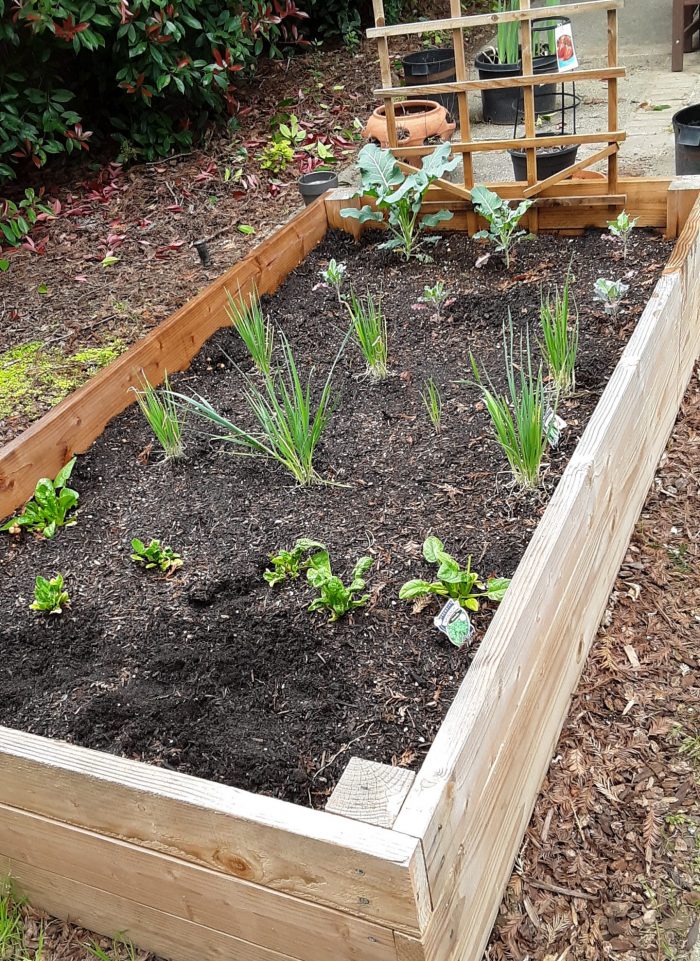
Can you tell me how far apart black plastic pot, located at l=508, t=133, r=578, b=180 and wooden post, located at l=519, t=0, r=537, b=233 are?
0.42m

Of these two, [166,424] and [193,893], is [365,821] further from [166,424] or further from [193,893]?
[166,424]

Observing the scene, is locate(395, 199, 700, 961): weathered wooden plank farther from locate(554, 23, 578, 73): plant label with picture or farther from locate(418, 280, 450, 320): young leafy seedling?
locate(554, 23, 578, 73): plant label with picture

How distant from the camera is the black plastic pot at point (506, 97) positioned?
18.0ft

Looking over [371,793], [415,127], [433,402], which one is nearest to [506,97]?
[415,127]

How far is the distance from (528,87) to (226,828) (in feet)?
9.38

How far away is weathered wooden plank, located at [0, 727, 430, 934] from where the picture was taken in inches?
47.1

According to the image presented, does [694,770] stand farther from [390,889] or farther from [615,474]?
[390,889]

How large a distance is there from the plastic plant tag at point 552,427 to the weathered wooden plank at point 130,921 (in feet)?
4.40

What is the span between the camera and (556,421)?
2.27 metres

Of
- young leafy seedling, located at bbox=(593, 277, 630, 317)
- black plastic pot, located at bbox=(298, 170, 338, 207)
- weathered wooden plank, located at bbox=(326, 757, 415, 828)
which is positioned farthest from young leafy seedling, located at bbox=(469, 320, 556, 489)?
black plastic pot, located at bbox=(298, 170, 338, 207)

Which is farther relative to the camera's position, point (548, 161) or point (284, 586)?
point (548, 161)

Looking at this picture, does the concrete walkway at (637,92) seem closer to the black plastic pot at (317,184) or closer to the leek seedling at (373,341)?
the black plastic pot at (317,184)

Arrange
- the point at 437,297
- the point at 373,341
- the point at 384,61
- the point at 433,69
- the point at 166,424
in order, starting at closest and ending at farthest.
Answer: the point at 166,424
the point at 373,341
the point at 437,297
the point at 384,61
the point at 433,69

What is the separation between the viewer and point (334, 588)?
187 centimetres
